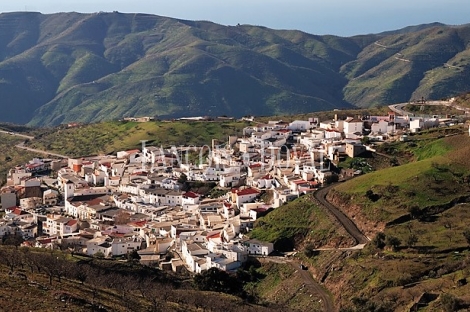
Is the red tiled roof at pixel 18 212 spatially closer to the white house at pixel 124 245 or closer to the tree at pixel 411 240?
the white house at pixel 124 245

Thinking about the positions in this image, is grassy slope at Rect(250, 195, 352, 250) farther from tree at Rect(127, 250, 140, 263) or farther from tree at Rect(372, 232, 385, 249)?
tree at Rect(127, 250, 140, 263)

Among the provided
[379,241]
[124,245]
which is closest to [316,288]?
[379,241]

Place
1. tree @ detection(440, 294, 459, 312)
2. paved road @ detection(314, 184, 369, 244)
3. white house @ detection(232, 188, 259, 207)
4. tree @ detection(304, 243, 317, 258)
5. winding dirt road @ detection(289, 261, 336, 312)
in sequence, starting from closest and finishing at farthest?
1. tree @ detection(440, 294, 459, 312)
2. winding dirt road @ detection(289, 261, 336, 312)
3. tree @ detection(304, 243, 317, 258)
4. paved road @ detection(314, 184, 369, 244)
5. white house @ detection(232, 188, 259, 207)

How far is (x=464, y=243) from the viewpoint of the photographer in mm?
36469

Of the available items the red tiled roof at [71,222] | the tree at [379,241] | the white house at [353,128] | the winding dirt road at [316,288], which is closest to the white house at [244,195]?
the winding dirt road at [316,288]

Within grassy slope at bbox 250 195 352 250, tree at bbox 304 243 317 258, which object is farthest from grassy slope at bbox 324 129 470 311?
grassy slope at bbox 250 195 352 250

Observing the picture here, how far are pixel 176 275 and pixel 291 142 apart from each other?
101ft

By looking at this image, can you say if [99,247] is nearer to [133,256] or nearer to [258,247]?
[133,256]

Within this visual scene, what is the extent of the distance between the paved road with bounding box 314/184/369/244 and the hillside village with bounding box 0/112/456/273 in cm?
239

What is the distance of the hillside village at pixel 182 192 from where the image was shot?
154 feet

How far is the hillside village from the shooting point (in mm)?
47031

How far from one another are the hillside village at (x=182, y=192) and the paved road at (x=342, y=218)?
2391mm

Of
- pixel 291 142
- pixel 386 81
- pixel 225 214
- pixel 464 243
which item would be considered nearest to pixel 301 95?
pixel 386 81

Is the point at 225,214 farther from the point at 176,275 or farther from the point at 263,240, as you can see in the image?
the point at 176,275
